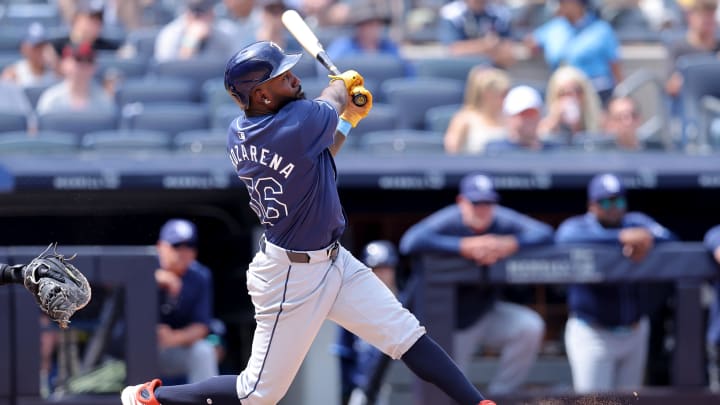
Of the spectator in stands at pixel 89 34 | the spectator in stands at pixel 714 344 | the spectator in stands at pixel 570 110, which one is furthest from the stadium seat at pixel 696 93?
the spectator in stands at pixel 89 34

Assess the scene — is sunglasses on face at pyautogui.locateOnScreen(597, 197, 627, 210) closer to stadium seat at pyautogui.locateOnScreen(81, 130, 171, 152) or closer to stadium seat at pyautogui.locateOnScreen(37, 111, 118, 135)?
stadium seat at pyautogui.locateOnScreen(81, 130, 171, 152)

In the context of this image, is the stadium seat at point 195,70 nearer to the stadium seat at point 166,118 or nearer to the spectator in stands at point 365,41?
the stadium seat at point 166,118

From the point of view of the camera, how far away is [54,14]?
405 inches

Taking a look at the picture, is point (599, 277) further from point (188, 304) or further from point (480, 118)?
point (188, 304)

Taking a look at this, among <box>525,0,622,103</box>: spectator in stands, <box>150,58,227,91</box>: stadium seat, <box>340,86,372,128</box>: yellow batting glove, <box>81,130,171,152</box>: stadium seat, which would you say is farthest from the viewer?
<box>525,0,622,103</box>: spectator in stands

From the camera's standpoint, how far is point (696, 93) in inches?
325

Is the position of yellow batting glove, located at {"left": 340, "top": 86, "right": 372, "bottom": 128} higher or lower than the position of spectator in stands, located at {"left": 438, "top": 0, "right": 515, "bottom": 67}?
lower

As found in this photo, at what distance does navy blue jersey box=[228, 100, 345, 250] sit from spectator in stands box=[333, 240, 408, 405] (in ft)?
8.86

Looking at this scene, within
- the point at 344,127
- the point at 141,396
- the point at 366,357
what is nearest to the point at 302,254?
the point at 344,127

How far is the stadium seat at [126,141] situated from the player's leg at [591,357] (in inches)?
102

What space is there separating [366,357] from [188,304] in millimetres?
1057

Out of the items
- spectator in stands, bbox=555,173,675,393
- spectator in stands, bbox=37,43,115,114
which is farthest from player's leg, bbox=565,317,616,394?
spectator in stands, bbox=37,43,115,114

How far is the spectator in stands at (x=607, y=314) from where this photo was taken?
22.6 feet

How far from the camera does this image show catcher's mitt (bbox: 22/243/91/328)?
4105mm
